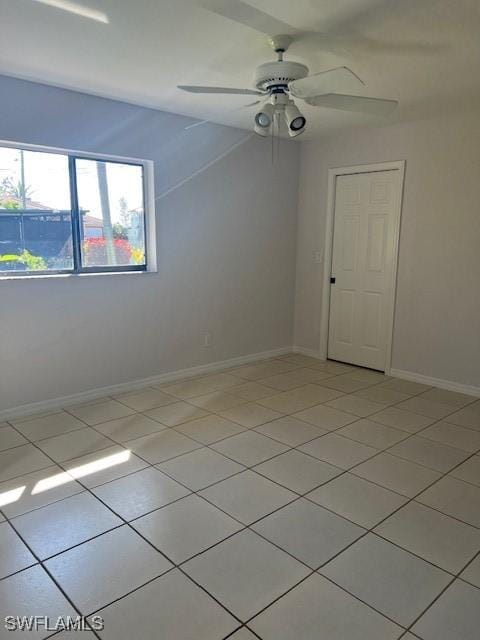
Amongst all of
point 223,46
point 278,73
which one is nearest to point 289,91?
point 278,73

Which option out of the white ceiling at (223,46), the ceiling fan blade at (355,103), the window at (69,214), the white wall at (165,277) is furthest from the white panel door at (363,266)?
the window at (69,214)

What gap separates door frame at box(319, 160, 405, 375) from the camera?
14.2ft

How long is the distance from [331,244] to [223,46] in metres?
2.79

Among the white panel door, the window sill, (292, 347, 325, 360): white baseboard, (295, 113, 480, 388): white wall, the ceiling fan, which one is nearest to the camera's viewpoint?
the ceiling fan

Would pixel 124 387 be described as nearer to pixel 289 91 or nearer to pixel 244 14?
pixel 289 91

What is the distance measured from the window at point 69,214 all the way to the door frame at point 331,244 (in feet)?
6.81

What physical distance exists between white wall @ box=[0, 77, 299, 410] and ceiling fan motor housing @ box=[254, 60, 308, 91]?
1.64 m

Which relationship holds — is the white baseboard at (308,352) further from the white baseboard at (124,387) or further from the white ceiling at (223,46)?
the white ceiling at (223,46)

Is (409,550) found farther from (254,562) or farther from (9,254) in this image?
(9,254)

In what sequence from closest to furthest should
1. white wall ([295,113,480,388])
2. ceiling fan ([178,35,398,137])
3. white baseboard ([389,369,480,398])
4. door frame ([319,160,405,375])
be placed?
ceiling fan ([178,35,398,137])
white wall ([295,113,480,388])
white baseboard ([389,369,480,398])
door frame ([319,160,405,375])

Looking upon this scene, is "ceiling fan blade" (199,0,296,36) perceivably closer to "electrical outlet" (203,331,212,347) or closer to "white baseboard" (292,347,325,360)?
"electrical outlet" (203,331,212,347)

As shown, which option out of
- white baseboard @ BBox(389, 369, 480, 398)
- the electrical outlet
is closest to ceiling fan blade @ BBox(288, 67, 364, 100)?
the electrical outlet

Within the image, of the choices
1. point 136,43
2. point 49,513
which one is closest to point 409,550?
point 49,513

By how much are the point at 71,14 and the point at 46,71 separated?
907mm
